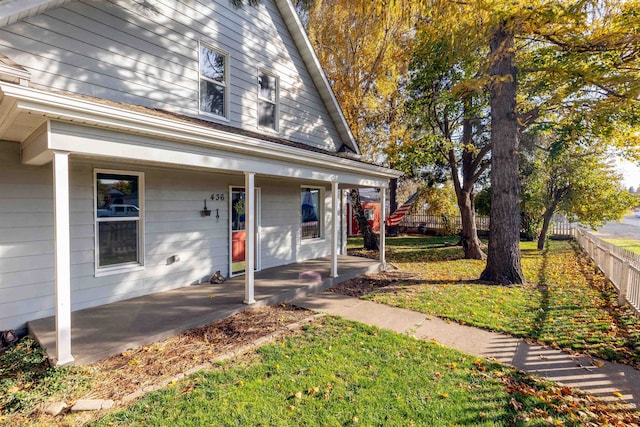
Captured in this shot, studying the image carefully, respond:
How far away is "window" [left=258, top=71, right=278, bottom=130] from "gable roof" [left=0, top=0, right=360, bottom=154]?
4.77ft

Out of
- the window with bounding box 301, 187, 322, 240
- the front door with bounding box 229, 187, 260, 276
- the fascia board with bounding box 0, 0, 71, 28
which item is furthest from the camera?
the window with bounding box 301, 187, 322, 240

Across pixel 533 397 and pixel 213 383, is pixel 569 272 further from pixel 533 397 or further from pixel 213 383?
pixel 213 383

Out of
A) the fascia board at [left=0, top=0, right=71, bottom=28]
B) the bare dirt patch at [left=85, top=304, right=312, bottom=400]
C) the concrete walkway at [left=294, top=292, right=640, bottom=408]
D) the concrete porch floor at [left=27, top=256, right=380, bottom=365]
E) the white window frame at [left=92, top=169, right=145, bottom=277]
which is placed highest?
the fascia board at [left=0, top=0, right=71, bottom=28]

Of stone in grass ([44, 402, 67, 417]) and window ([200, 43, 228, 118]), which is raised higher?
window ([200, 43, 228, 118])

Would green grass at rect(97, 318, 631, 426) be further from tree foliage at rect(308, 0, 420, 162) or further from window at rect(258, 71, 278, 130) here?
tree foliage at rect(308, 0, 420, 162)

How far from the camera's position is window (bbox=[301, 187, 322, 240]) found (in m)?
9.94

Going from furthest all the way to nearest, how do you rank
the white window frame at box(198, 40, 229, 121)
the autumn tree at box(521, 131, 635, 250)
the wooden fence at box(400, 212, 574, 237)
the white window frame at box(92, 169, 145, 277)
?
the wooden fence at box(400, 212, 574, 237)
the autumn tree at box(521, 131, 635, 250)
the white window frame at box(198, 40, 229, 121)
the white window frame at box(92, 169, 145, 277)

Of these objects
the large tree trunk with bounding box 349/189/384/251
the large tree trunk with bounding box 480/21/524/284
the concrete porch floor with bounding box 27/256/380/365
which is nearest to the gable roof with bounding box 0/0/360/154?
the large tree trunk with bounding box 349/189/384/251

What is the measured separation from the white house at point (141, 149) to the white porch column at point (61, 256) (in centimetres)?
1

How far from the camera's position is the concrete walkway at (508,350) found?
11.4 ft

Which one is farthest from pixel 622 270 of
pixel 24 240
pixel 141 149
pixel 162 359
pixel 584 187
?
pixel 24 240

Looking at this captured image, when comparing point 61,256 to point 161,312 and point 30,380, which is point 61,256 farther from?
point 161,312

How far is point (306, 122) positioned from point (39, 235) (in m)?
6.74

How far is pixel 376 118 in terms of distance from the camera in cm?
1375
